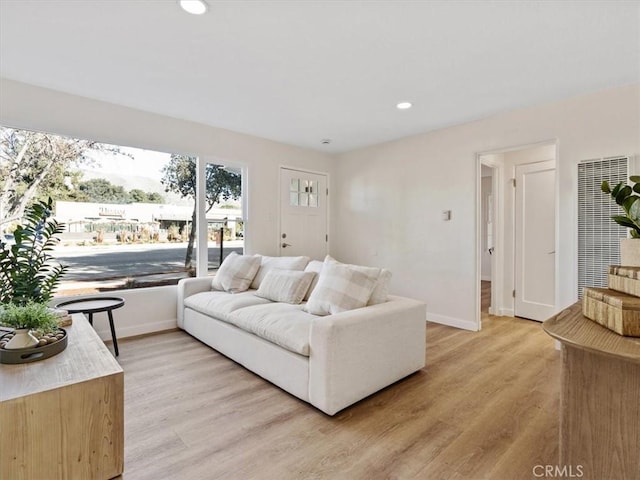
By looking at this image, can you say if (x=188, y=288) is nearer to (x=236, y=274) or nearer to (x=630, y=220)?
(x=236, y=274)

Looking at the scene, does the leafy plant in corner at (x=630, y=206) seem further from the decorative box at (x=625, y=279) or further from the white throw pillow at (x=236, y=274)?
Result: the white throw pillow at (x=236, y=274)

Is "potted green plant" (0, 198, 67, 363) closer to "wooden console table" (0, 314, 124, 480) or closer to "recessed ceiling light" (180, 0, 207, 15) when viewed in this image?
"wooden console table" (0, 314, 124, 480)

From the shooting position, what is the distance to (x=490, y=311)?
447 centimetres

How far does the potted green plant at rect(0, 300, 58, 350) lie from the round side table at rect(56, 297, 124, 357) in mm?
1185

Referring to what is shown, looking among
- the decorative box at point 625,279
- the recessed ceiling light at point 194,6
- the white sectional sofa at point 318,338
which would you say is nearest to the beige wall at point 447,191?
the white sectional sofa at point 318,338

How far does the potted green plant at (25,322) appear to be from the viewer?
1.47 metres

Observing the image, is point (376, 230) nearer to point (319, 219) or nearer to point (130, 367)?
point (319, 219)

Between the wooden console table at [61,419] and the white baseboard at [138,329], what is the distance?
2049 mm

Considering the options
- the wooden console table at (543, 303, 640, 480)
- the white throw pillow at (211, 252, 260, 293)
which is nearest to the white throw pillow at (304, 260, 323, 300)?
the white throw pillow at (211, 252, 260, 293)

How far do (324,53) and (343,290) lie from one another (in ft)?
5.73

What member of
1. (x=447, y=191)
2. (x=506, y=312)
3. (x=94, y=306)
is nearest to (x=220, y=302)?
(x=94, y=306)

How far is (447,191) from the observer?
392 cm

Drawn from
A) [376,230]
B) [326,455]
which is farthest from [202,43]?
[376,230]

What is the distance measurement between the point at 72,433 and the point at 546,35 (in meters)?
3.34
